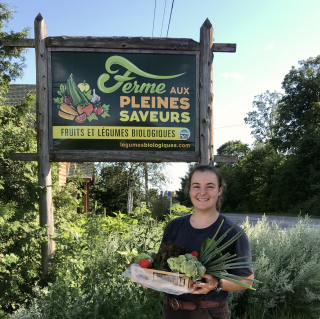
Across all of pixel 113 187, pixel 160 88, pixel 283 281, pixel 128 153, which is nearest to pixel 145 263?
pixel 283 281

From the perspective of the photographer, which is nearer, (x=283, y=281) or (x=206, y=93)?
(x=283, y=281)

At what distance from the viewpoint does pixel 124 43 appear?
5062mm

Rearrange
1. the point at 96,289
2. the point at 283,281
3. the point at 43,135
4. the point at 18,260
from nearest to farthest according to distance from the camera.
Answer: the point at 96,289
the point at 283,281
the point at 18,260
the point at 43,135

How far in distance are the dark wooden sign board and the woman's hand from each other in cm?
320

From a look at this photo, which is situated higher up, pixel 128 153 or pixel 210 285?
pixel 128 153

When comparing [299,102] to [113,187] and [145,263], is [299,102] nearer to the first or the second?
[113,187]

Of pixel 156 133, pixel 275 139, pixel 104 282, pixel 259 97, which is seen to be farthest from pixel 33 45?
pixel 259 97

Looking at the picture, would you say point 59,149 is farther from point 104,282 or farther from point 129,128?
point 104,282

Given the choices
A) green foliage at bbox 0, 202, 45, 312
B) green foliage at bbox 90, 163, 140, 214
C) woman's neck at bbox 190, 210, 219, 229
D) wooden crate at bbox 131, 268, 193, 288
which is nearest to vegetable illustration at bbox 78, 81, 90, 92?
green foliage at bbox 0, 202, 45, 312

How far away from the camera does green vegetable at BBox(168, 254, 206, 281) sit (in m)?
1.76

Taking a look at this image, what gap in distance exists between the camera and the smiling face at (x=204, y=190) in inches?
84.1

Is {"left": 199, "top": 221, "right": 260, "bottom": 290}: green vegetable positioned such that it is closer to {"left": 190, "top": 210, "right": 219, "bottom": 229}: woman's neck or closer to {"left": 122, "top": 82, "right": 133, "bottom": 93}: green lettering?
{"left": 190, "top": 210, "right": 219, "bottom": 229}: woman's neck

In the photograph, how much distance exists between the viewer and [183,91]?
5.11 m

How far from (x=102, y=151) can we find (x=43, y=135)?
88cm
